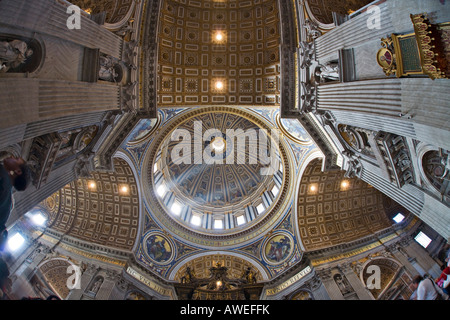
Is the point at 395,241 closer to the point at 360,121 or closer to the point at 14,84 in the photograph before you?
the point at 360,121

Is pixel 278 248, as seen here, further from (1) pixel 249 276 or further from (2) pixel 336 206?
(2) pixel 336 206

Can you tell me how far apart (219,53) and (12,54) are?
40.6 feet

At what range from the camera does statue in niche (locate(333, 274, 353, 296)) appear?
1423 cm

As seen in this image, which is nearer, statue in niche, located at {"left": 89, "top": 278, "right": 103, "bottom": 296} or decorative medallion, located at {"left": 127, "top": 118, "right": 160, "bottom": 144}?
statue in niche, located at {"left": 89, "top": 278, "right": 103, "bottom": 296}

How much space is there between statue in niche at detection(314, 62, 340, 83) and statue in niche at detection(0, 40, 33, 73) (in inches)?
397

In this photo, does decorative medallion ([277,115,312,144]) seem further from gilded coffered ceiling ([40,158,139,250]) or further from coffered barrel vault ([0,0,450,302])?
gilded coffered ceiling ([40,158,139,250])

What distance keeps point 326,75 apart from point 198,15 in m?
9.39

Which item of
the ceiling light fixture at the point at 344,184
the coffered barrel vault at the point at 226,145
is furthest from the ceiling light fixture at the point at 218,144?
the ceiling light fixture at the point at 344,184

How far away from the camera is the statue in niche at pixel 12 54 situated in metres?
6.34

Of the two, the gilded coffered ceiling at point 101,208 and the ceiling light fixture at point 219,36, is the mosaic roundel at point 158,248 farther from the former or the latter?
the ceiling light fixture at point 219,36

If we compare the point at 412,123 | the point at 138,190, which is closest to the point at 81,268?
the point at 138,190

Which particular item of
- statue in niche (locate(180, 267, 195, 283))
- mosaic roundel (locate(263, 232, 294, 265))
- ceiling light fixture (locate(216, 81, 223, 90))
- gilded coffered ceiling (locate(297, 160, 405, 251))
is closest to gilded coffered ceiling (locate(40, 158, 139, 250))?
statue in niche (locate(180, 267, 195, 283))

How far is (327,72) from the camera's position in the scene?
1114 cm

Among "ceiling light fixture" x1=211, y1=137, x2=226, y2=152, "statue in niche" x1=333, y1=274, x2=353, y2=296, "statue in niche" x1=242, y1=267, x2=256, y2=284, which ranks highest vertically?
"ceiling light fixture" x1=211, y1=137, x2=226, y2=152
